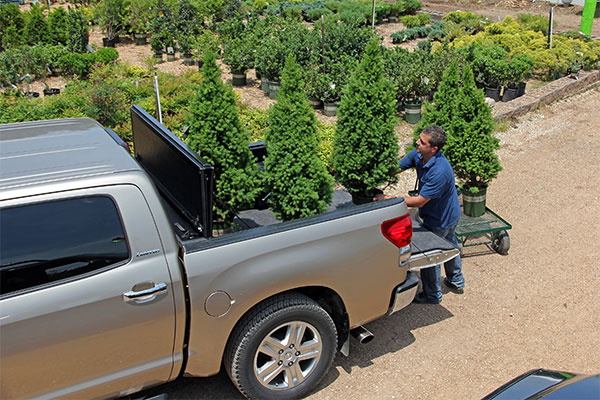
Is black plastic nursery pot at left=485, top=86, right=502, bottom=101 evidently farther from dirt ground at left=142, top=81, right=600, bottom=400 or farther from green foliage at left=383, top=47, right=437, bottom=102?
dirt ground at left=142, top=81, right=600, bottom=400

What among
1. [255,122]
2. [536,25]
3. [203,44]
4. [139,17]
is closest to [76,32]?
[139,17]

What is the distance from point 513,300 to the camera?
18.5 ft

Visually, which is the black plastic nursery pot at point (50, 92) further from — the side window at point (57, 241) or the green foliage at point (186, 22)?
the side window at point (57, 241)

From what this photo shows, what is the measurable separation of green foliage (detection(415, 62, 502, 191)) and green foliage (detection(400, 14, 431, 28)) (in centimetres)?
1584

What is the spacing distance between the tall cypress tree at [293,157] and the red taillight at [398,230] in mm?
1004

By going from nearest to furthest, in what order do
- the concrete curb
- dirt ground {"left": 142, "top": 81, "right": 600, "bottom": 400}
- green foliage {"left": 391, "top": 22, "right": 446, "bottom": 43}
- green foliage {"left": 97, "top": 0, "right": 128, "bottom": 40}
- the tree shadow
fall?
dirt ground {"left": 142, "top": 81, "right": 600, "bottom": 400}
the tree shadow
the concrete curb
green foliage {"left": 97, "top": 0, "right": 128, "bottom": 40}
green foliage {"left": 391, "top": 22, "right": 446, "bottom": 43}

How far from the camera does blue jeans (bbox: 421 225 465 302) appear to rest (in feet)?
17.6

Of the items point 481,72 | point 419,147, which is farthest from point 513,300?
point 481,72

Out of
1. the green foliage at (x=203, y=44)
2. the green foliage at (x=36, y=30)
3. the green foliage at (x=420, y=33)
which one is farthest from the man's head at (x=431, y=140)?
the green foliage at (x=420, y=33)

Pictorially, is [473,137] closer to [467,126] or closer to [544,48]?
[467,126]

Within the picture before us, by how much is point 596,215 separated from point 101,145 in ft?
20.4

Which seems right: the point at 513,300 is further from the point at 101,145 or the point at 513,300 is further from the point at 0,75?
the point at 0,75

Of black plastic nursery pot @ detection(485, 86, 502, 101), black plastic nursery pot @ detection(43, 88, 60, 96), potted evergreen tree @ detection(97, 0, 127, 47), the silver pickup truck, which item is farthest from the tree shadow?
potted evergreen tree @ detection(97, 0, 127, 47)

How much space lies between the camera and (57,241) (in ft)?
10.6
